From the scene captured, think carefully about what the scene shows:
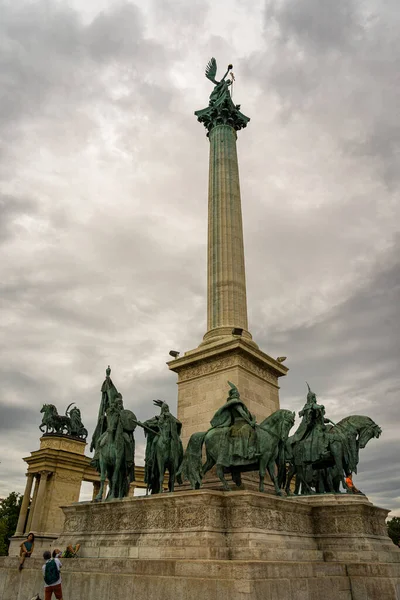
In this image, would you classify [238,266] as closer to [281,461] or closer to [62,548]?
[281,461]

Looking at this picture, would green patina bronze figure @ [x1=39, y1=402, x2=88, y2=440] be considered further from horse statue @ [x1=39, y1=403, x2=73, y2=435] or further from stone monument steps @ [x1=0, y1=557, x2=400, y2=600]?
stone monument steps @ [x1=0, y1=557, x2=400, y2=600]

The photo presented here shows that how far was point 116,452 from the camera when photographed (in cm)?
1667

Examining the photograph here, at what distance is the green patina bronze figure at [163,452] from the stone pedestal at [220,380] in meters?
2.88

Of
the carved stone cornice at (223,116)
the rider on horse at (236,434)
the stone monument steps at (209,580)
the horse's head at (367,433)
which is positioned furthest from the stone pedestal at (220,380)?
the carved stone cornice at (223,116)

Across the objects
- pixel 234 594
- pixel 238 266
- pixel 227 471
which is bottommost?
pixel 234 594

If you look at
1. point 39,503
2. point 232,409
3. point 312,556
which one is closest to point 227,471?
point 232,409

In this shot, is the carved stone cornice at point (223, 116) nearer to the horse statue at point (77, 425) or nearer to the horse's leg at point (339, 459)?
the horse's leg at point (339, 459)

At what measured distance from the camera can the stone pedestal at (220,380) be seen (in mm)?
19750

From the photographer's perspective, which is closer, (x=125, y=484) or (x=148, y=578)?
(x=148, y=578)

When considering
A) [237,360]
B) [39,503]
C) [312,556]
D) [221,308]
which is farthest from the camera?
[39,503]

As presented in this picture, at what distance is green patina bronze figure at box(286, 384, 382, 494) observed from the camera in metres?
17.1

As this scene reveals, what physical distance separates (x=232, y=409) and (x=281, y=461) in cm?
271

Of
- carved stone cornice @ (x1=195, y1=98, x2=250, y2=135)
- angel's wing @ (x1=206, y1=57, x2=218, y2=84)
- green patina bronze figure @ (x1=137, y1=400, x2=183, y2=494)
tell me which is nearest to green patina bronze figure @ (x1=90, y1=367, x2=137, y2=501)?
green patina bronze figure @ (x1=137, y1=400, x2=183, y2=494)

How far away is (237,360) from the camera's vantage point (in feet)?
65.7
